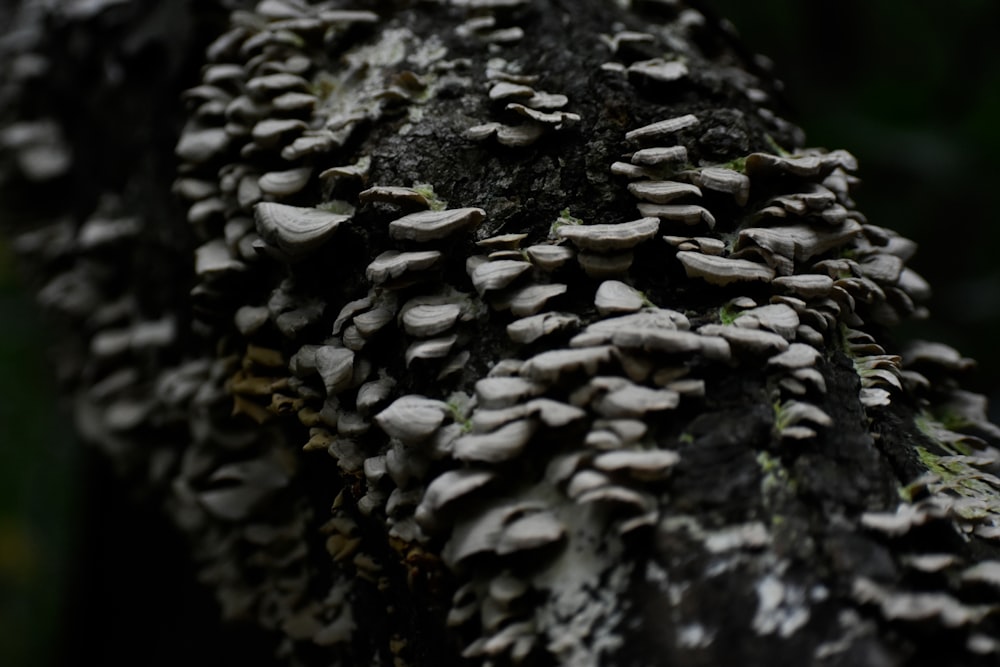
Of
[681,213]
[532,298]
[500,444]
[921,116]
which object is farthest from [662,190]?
[921,116]

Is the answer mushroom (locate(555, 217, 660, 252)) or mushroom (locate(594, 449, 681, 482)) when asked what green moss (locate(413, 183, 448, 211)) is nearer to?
mushroom (locate(555, 217, 660, 252))

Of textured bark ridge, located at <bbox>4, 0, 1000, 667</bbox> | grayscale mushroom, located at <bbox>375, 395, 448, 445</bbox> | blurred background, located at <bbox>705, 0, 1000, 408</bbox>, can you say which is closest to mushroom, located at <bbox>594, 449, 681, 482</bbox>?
→ textured bark ridge, located at <bbox>4, 0, 1000, 667</bbox>

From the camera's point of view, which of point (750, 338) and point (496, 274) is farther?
point (496, 274)

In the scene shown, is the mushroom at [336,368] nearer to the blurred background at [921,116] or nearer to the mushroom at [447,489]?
the mushroom at [447,489]

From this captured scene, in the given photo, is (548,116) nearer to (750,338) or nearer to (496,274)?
(496,274)

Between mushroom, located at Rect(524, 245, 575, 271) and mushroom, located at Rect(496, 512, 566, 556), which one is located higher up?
mushroom, located at Rect(524, 245, 575, 271)

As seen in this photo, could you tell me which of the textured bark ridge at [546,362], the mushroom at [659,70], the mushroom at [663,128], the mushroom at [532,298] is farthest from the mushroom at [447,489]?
the mushroom at [659,70]

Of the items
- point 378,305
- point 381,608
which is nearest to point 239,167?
point 378,305

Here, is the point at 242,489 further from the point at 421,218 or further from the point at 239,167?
the point at 421,218

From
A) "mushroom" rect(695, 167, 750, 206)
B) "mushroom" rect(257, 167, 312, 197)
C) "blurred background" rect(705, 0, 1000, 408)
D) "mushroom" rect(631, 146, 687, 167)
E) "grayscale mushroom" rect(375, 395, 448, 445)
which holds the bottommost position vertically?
"blurred background" rect(705, 0, 1000, 408)
